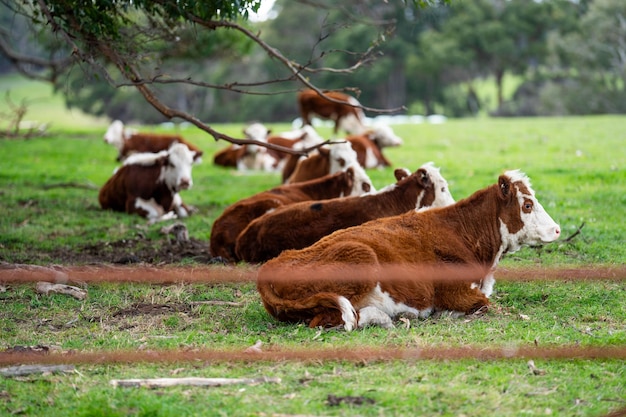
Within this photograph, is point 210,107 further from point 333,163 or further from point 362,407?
point 362,407

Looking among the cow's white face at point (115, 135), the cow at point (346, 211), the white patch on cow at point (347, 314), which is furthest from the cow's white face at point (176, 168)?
the cow's white face at point (115, 135)

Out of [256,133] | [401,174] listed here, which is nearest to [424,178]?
[401,174]

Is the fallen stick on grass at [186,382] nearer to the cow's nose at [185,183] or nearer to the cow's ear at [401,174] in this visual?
the cow's ear at [401,174]

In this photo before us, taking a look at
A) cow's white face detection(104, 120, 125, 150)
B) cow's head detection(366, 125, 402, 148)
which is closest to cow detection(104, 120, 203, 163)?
cow's white face detection(104, 120, 125, 150)

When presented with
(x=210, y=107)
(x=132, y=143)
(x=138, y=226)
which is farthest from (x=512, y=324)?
(x=210, y=107)

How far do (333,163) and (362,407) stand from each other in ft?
32.4

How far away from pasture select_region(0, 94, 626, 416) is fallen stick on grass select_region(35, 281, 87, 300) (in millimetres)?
112

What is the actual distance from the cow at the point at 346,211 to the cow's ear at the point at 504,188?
1734 millimetres

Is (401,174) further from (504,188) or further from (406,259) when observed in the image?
(406,259)

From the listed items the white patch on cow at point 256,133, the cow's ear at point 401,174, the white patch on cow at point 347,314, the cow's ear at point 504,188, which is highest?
the cow's ear at point 504,188

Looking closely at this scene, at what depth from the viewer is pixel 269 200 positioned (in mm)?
12172

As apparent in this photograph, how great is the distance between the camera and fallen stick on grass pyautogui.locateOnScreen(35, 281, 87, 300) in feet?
30.8

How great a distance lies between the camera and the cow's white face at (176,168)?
51.8ft

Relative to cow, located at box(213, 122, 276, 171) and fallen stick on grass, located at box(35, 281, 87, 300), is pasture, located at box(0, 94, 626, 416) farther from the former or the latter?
cow, located at box(213, 122, 276, 171)
